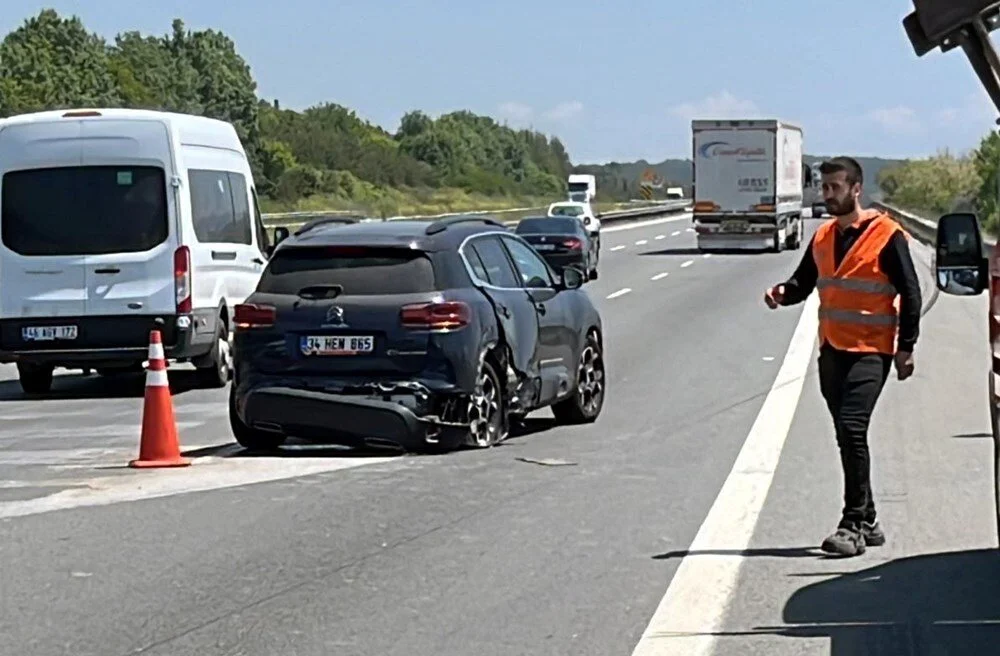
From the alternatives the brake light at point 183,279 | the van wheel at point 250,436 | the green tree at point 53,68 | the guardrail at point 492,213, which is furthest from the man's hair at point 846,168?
the green tree at point 53,68

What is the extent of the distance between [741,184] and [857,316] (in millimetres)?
43736

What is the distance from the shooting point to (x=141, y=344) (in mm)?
17750

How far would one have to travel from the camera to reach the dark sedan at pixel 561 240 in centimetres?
4031

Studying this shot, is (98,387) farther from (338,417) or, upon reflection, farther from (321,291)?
(338,417)

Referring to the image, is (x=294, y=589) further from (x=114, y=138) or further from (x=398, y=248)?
(x=114, y=138)

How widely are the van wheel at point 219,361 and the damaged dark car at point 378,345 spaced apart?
16.7ft

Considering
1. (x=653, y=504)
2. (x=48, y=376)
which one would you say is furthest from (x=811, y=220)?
(x=653, y=504)

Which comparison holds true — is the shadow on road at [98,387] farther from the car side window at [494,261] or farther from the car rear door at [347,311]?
the car rear door at [347,311]

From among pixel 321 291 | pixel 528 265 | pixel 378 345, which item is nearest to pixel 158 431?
pixel 321 291

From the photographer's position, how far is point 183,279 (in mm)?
17766

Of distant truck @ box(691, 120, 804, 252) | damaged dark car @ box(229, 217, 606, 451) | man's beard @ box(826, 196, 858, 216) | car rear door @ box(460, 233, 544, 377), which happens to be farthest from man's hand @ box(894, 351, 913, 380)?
distant truck @ box(691, 120, 804, 252)

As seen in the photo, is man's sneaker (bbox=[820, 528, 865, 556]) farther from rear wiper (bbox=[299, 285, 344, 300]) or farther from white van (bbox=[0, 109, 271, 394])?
white van (bbox=[0, 109, 271, 394])

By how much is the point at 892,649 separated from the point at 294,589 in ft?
9.03

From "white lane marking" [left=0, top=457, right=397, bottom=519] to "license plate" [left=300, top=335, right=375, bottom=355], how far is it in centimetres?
75
